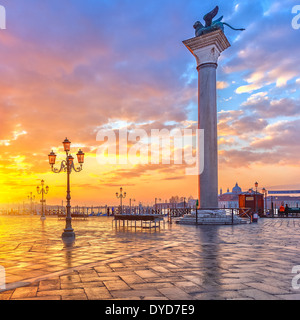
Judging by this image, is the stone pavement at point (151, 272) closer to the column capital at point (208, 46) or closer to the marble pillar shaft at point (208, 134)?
the marble pillar shaft at point (208, 134)

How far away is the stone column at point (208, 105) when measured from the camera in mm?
19531

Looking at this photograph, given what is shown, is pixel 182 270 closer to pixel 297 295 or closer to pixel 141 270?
pixel 141 270

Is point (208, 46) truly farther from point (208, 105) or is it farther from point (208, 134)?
point (208, 134)

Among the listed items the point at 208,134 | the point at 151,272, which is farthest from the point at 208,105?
the point at 151,272

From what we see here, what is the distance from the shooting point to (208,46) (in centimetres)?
1997

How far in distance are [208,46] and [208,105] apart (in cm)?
389

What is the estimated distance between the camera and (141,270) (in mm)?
6477

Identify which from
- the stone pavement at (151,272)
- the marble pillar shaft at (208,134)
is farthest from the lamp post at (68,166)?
the marble pillar shaft at (208,134)

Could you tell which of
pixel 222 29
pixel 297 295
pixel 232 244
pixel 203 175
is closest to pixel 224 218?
pixel 203 175

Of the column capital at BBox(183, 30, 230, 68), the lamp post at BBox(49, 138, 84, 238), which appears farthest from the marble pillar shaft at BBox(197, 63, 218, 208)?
the lamp post at BBox(49, 138, 84, 238)

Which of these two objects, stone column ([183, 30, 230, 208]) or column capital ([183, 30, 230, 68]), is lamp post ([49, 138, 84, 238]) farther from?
column capital ([183, 30, 230, 68])

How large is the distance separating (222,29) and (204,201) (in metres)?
11.4
